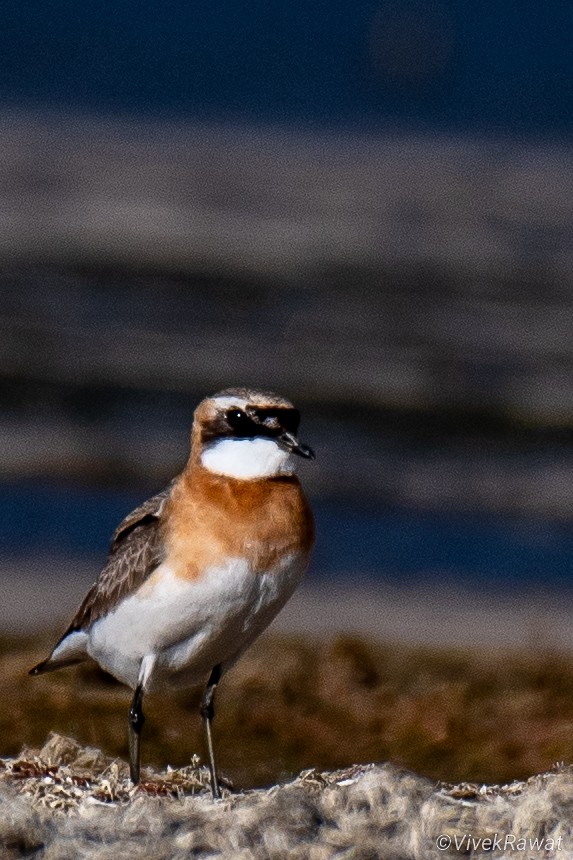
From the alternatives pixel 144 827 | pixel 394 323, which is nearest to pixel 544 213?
pixel 394 323

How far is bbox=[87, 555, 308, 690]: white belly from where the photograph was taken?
4.65 m

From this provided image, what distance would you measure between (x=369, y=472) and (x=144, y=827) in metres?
2.66

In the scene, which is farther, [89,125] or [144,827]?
[89,125]

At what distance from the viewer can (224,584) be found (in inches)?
183

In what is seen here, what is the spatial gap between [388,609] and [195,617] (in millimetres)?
1699

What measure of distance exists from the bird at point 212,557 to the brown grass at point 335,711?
47cm

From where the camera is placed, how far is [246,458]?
4.86 meters

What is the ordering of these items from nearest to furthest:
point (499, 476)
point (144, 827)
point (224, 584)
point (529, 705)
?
point (144, 827), point (224, 584), point (529, 705), point (499, 476)

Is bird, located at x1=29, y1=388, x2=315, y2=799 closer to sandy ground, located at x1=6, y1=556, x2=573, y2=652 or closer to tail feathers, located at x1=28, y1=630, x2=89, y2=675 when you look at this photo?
tail feathers, located at x1=28, y1=630, x2=89, y2=675

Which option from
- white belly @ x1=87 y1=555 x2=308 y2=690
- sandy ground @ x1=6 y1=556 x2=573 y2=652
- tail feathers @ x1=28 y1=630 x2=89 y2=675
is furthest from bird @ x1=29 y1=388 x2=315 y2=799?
sandy ground @ x1=6 y1=556 x2=573 y2=652

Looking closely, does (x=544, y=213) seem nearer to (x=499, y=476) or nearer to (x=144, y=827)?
(x=499, y=476)

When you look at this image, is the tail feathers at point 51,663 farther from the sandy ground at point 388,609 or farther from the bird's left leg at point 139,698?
the sandy ground at point 388,609

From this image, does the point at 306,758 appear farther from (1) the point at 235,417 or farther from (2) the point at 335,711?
(1) the point at 235,417

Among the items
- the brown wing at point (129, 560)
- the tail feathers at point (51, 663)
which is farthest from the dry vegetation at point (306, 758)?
the brown wing at point (129, 560)
